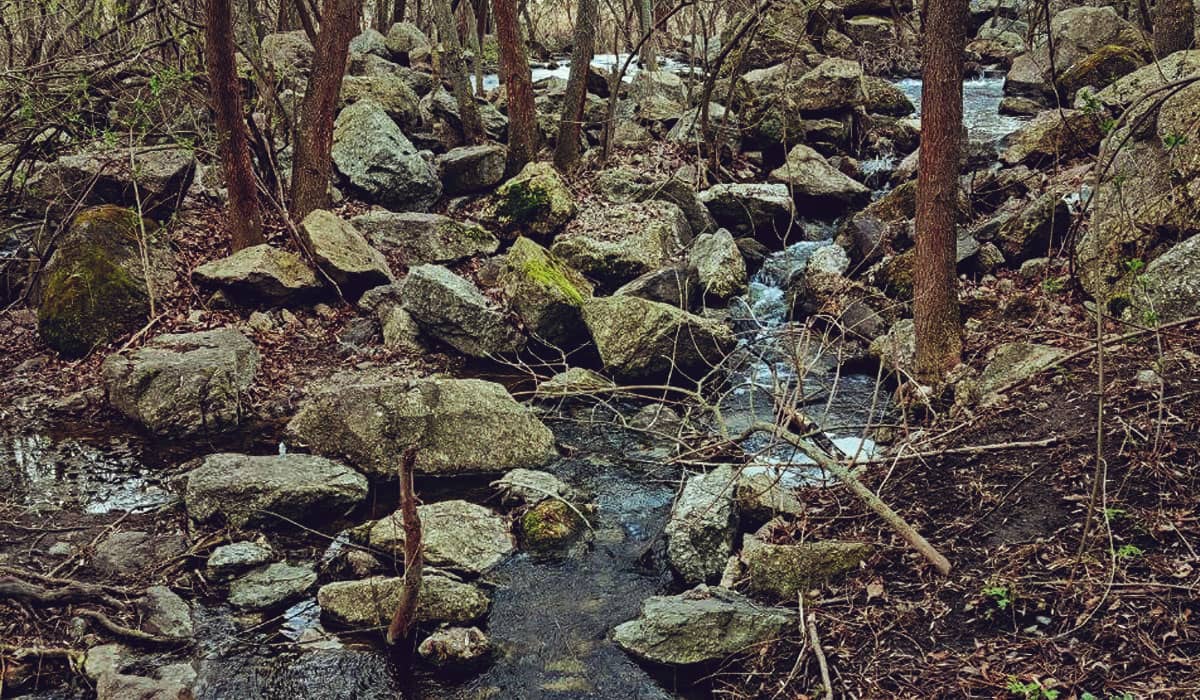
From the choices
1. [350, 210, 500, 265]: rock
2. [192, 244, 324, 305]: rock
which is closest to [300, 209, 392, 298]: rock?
[192, 244, 324, 305]: rock

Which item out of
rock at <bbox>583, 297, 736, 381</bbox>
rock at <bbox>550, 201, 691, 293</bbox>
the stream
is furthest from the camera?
rock at <bbox>550, 201, 691, 293</bbox>

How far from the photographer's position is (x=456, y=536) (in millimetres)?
6887

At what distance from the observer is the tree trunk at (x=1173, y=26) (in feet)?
44.2

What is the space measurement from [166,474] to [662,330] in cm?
513

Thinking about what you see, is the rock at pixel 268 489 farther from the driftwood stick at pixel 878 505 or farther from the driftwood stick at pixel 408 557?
the driftwood stick at pixel 878 505

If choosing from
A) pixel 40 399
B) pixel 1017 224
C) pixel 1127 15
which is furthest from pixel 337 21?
pixel 1127 15

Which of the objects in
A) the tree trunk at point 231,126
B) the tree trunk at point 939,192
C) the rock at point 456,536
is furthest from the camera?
the tree trunk at point 231,126

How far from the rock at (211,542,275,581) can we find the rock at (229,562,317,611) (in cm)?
7

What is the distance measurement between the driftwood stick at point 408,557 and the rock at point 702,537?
1968 mm

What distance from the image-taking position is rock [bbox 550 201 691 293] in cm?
1234

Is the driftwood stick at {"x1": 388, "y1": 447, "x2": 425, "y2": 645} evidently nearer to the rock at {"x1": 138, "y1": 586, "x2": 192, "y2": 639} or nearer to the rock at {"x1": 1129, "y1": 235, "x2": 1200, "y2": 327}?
the rock at {"x1": 138, "y1": 586, "x2": 192, "y2": 639}

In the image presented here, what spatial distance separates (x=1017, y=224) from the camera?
34.7 ft

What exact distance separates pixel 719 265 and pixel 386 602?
752 centimetres

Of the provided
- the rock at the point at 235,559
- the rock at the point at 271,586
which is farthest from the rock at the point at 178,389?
the rock at the point at 271,586
